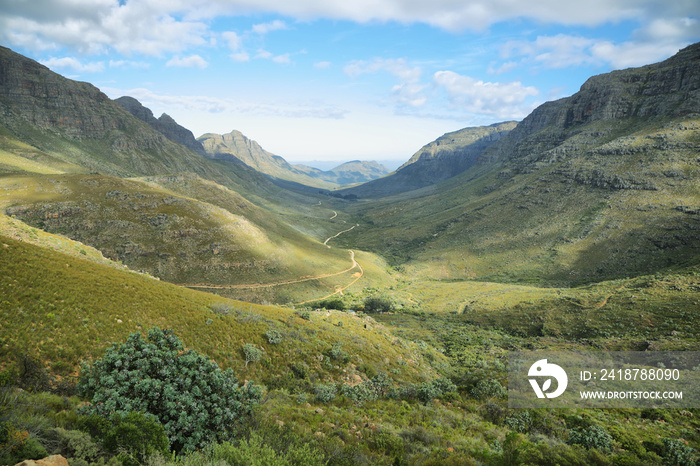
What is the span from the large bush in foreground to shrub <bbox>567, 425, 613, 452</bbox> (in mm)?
15525

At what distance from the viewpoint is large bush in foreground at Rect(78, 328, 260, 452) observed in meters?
10.3

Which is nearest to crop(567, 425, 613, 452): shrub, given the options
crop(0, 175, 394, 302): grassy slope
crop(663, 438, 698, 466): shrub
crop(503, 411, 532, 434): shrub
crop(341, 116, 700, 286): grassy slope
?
crop(663, 438, 698, 466): shrub

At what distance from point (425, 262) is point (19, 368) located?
99956 mm

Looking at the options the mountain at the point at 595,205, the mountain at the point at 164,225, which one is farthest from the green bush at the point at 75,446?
the mountain at the point at 595,205

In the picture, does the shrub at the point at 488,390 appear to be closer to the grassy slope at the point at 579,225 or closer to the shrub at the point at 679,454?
the shrub at the point at 679,454

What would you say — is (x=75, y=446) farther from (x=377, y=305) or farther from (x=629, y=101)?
(x=629, y=101)

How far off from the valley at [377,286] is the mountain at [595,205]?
68 centimetres

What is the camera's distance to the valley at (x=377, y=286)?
12883mm

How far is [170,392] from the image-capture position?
1105cm

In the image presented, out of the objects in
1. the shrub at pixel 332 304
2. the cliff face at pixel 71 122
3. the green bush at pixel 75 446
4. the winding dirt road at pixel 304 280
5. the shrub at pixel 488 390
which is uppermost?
the cliff face at pixel 71 122

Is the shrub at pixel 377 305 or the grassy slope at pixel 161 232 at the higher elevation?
the grassy slope at pixel 161 232

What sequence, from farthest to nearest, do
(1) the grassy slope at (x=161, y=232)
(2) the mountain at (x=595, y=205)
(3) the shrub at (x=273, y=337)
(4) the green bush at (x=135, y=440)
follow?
(2) the mountain at (x=595, y=205)
(1) the grassy slope at (x=161, y=232)
(3) the shrub at (x=273, y=337)
(4) the green bush at (x=135, y=440)

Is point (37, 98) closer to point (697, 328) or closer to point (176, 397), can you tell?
point (176, 397)

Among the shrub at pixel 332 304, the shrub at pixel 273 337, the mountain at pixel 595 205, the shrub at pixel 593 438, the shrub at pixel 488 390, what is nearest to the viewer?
the shrub at pixel 593 438
